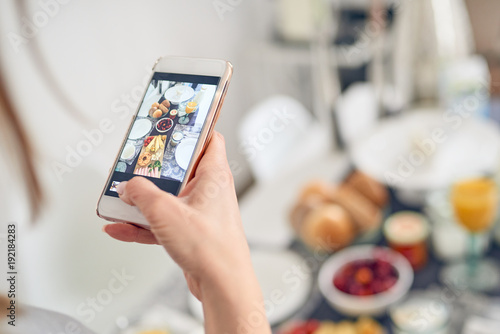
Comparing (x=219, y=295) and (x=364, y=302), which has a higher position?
(x=219, y=295)

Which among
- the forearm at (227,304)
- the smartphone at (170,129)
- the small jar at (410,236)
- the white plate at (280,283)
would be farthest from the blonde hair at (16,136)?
the small jar at (410,236)

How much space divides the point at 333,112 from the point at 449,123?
0.34 m

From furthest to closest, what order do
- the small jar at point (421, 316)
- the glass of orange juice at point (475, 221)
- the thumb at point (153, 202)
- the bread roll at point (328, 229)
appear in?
the bread roll at point (328, 229) → the glass of orange juice at point (475, 221) → the small jar at point (421, 316) → the thumb at point (153, 202)

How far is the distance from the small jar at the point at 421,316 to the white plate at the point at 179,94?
21.6 inches

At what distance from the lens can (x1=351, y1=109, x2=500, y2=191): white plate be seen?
1.01 m

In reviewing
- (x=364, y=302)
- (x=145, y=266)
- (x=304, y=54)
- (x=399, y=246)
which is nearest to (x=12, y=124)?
(x=364, y=302)

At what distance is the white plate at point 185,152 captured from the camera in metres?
0.37

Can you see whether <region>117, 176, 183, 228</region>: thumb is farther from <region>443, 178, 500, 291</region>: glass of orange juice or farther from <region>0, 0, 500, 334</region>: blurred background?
<region>443, 178, 500, 291</region>: glass of orange juice

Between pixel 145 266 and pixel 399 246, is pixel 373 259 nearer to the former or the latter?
pixel 399 246

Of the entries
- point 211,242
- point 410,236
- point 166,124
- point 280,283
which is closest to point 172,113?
point 166,124

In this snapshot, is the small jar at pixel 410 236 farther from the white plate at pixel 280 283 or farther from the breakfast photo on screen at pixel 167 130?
the breakfast photo on screen at pixel 167 130

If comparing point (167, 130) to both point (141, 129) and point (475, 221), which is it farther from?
point (475, 221)

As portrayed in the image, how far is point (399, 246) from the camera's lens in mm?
949

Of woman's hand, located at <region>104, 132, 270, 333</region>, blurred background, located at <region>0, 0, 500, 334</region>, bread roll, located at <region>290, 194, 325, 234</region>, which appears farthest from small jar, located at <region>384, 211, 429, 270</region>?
woman's hand, located at <region>104, 132, 270, 333</region>
